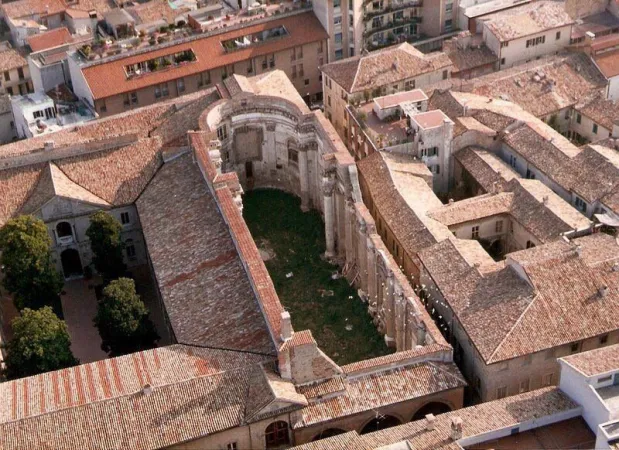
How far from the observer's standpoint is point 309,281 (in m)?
89.4

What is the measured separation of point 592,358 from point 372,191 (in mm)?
32584

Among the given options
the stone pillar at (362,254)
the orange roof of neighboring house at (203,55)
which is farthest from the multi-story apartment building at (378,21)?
the stone pillar at (362,254)

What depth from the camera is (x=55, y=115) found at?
10556 centimetres

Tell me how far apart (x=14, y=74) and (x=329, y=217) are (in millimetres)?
49801

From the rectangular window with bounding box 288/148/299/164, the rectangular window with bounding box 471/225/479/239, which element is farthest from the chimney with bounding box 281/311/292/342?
the rectangular window with bounding box 288/148/299/164

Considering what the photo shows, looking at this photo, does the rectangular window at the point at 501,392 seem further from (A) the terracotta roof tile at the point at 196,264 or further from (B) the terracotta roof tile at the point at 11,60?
(B) the terracotta roof tile at the point at 11,60

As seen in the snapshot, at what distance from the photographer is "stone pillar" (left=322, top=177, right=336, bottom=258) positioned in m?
87.5

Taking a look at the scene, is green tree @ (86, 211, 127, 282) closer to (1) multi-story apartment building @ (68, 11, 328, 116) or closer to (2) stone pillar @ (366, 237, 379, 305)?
(1) multi-story apartment building @ (68, 11, 328, 116)

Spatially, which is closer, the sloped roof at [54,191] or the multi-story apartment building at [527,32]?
the sloped roof at [54,191]

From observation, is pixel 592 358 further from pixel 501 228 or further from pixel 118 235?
pixel 118 235

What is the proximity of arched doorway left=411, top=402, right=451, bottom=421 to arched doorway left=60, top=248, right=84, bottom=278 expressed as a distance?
1530 inches

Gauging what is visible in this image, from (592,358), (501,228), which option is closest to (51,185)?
(501,228)

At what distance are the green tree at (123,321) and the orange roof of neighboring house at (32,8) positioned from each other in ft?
198

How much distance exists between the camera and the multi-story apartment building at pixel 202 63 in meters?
106
